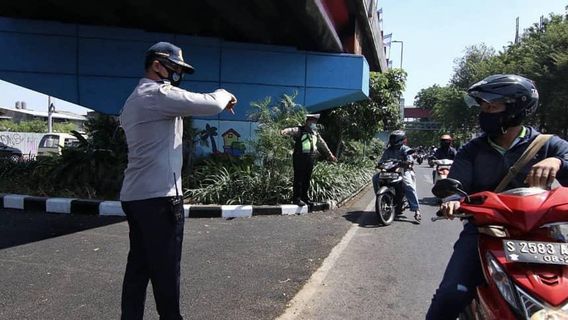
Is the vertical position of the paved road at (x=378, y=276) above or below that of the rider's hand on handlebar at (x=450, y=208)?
below

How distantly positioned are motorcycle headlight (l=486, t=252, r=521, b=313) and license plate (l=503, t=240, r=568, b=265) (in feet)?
0.29

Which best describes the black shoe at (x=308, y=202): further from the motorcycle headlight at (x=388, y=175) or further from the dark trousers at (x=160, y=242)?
the dark trousers at (x=160, y=242)

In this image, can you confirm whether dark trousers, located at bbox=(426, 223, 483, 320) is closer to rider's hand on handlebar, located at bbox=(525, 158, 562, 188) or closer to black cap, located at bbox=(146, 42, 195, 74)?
rider's hand on handlebar, located at bbox=(525, 158, 562, 188)

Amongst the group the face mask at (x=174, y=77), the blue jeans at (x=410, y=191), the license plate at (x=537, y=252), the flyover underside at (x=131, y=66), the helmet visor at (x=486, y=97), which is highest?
the flyover underside at (x=131, y=66)

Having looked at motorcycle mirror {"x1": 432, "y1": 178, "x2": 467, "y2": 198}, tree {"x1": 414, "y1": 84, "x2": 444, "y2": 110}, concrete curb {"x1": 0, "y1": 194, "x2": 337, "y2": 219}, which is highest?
tree {"x1": 414, "y1": 84, "x2": 444, "y2": 110}

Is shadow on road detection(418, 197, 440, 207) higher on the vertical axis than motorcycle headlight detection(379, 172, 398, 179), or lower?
lower

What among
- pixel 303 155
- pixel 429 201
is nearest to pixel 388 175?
pixel 303 155

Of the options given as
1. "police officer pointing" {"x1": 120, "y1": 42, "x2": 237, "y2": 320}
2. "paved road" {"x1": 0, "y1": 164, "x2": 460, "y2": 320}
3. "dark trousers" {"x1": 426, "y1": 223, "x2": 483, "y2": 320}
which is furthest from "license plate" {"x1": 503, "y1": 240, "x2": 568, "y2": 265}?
"paved road" {"x1": 0, "y1": 164, "x2": 460, "y2": 320}

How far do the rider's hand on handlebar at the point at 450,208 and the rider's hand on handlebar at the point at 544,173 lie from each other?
0.40m

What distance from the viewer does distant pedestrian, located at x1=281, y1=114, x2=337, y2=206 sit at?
30.6ft

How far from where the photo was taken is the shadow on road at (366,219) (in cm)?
861

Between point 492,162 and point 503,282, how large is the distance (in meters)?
0.91

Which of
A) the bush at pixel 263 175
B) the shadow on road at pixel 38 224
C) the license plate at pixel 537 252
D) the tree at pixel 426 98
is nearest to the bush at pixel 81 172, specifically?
the shadow on road at pixel 38 224

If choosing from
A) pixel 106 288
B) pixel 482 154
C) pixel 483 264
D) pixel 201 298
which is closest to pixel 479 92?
pixel 482 154
